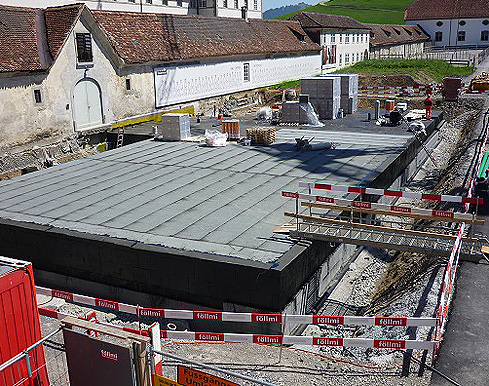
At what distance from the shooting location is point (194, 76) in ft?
127

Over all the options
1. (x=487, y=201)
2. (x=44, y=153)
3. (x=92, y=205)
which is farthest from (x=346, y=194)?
(x=44, y=153)

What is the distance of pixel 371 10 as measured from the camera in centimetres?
12294

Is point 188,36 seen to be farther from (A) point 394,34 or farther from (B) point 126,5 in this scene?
(A) point 394,34

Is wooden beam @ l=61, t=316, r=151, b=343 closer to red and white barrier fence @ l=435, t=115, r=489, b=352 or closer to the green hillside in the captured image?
red and white barrier fence @ l=435, t=115, r=489, b=352

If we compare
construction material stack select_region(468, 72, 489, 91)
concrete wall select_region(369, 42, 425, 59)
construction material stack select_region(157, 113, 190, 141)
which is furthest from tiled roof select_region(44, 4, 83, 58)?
concrete wall select_region(369, 42, 425, 59)

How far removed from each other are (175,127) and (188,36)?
17496 mm

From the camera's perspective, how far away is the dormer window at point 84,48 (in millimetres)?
28672

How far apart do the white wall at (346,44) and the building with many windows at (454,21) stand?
24.1 meters

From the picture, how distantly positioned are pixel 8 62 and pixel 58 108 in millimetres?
3545

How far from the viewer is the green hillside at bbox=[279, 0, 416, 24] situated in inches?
4385

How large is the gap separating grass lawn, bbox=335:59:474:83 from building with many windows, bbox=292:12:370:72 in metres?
2.47

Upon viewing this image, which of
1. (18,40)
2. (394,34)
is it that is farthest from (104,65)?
(394,34)

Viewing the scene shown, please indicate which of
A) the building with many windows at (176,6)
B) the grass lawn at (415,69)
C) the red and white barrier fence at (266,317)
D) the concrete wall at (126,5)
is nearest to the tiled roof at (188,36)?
the building with many windows at (176,6)

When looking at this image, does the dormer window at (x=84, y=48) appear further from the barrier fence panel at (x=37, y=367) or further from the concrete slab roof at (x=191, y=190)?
the barrier fence panel at (x=37, y=367)
